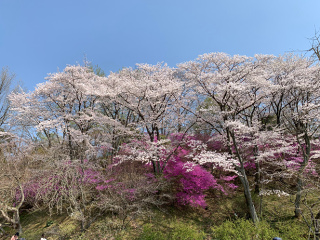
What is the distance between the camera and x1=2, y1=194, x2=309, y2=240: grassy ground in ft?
20.7

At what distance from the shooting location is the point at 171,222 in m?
7.59

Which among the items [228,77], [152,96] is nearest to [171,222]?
[152,96]

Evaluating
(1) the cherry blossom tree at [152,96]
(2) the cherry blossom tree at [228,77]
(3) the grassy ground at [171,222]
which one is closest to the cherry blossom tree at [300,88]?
(2) the cherry blossom tree at [228,77]

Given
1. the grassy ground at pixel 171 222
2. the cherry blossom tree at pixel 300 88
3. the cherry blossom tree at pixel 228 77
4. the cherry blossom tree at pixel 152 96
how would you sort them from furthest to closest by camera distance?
the cherry blossom tree at pixel 152 96
the cherry blossom tree at pixel 300 88
the cherry blossom tree at pixel 228 77
the grassy ground at pixel 171 222

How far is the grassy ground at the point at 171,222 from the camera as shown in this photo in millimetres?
6312

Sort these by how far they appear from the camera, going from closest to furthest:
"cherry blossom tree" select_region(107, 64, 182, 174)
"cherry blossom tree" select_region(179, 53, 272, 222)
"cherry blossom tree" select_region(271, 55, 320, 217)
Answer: "cherry blossom tree" select_region(179, 53, 272, 222) → "cherry blossom tree" select_region(271, 55, 320, 217) → "cherry blossom tree" select_region(107, 64, 182, 174)

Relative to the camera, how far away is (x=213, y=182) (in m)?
8.11

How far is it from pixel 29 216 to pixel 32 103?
702 centimetres

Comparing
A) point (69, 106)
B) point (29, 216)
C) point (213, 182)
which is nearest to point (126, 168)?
point (213, 182)

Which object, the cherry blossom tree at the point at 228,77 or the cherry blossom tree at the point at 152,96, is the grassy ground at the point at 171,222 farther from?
the cherry blossom tree at the point at 152,96

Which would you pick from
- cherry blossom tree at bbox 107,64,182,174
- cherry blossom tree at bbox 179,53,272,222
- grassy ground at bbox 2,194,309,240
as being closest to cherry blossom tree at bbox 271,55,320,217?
cherry blossom tree at bbox 179,53,272,222

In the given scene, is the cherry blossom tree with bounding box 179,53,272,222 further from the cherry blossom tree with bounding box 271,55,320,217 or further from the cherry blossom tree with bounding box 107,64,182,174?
the cherry blossom tree with bounding box 107,64,182,174

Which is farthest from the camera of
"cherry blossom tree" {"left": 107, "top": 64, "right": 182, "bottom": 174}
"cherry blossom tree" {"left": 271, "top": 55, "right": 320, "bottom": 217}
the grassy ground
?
"cherry blossom tree" {"left": 107, "top": 64, "right": 182, "bottom": 174}

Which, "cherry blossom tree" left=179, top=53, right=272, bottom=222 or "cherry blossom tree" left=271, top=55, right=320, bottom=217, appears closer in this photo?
"cherry blossom tree" left=179, top=53, right=272, bottom=222
